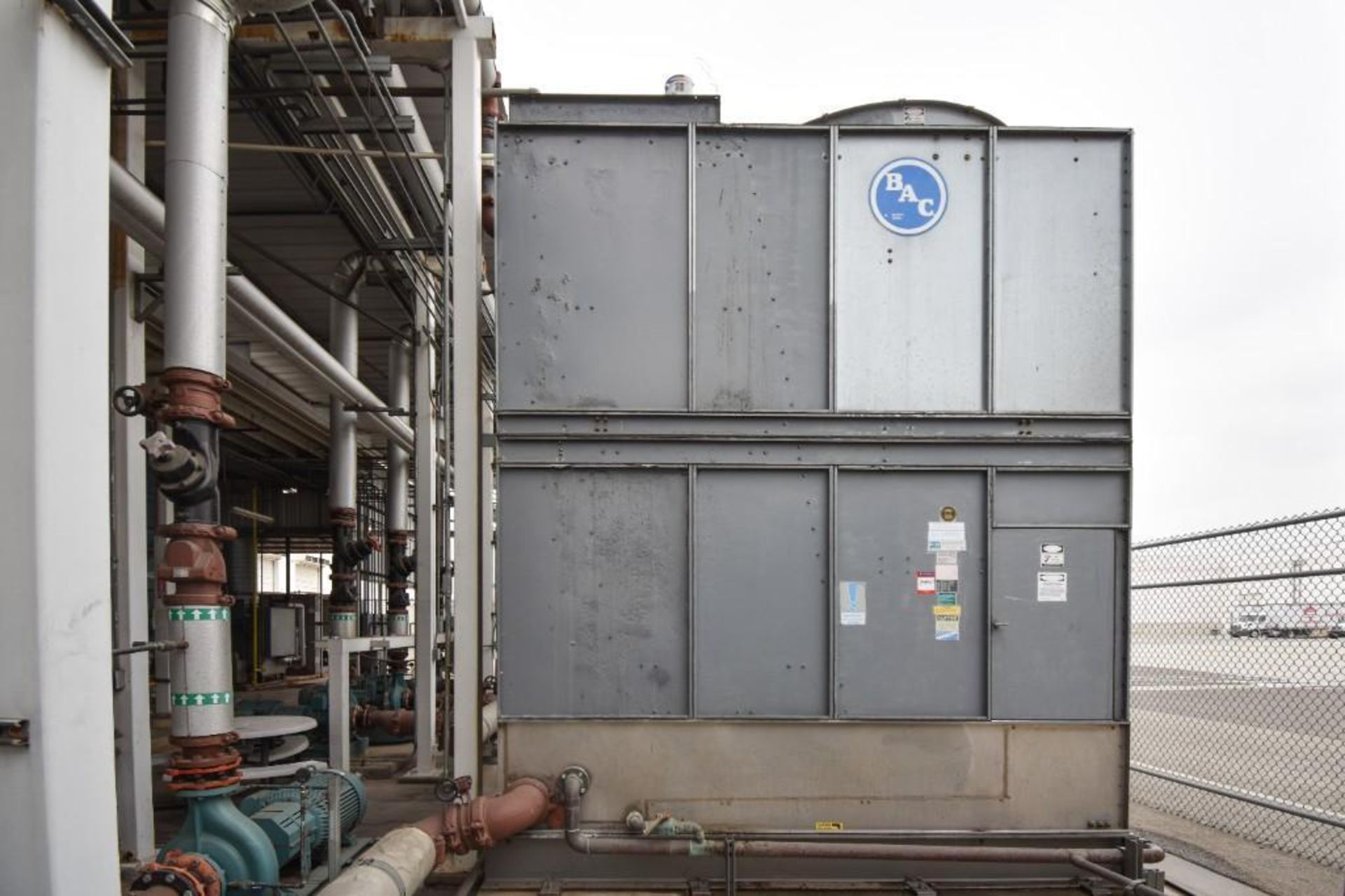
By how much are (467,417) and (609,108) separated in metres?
2.51

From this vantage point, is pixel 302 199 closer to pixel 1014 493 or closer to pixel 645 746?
pixel 645 746

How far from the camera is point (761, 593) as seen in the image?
574 cm

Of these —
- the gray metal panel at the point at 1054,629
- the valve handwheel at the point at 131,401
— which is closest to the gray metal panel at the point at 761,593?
the gray metal panel at the point at 1054,629

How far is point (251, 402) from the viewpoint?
54.1 feet

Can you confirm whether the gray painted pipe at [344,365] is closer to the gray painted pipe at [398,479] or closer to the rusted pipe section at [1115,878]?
the gray painted pipe at [398,479]

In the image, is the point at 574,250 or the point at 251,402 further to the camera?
the point at 251,402

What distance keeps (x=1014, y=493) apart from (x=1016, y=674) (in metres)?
1.27

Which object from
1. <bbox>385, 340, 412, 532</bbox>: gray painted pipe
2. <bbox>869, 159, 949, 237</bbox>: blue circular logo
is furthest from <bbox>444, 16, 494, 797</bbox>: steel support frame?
<bbox>385, 340, 412, 532</bbox>: gray painted pipe

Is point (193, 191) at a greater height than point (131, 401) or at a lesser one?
greater

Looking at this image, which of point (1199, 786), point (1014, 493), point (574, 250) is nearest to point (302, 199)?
point (574, 250)

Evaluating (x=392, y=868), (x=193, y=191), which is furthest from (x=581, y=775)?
(x=193, y=191)

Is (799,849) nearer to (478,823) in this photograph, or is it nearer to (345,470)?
(478,823)

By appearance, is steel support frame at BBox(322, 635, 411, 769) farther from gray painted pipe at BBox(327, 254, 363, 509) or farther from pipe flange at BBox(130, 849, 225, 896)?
gray painted pipe at BBox(327, 254, 363, 509)

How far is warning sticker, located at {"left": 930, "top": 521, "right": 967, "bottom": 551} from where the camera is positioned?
5812 mm
